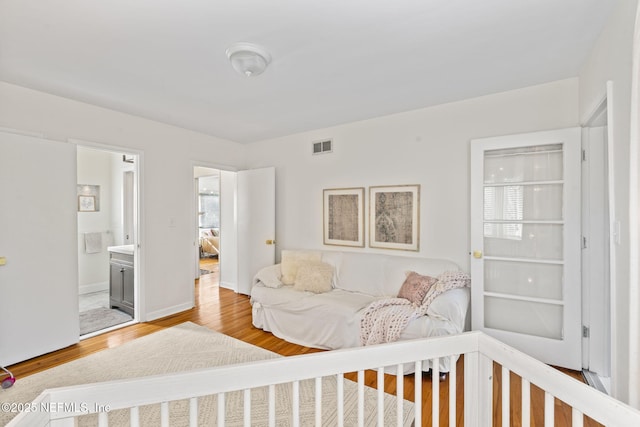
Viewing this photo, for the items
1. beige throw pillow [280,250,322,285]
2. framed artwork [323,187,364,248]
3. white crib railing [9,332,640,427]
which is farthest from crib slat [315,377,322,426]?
framed artwork [323,187,364,248]

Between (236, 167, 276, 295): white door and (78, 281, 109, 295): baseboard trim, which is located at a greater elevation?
(236, 167, 276, 295): white door

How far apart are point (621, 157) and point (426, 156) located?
183cm

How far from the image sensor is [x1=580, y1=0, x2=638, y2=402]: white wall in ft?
4.64

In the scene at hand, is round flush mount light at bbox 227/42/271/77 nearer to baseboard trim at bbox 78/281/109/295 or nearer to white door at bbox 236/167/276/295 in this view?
white door at bbox 236/167/276/295

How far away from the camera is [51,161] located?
2801 mm

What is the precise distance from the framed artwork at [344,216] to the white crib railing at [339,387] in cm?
264

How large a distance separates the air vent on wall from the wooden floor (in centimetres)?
244

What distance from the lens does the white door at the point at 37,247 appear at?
2.56 metres

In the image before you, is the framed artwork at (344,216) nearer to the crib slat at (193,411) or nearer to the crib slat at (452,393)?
the crib slat at (452,393)

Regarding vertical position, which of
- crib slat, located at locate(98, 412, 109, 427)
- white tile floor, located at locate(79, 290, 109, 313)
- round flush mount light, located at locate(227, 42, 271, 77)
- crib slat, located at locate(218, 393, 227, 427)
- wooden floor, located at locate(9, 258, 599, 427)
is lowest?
wooden floor, located at locate(9, 258, 599, 427)

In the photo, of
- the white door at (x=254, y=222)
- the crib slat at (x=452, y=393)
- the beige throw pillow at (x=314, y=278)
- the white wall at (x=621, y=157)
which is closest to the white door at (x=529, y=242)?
the white wall at (x=621, y=157)

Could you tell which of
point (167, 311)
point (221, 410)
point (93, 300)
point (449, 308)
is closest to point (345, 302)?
point (449, 308)

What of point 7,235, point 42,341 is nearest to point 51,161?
point 7,235

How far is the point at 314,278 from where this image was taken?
338 centimetres
